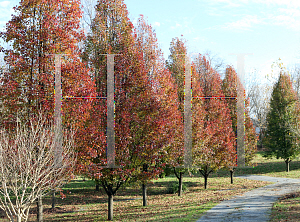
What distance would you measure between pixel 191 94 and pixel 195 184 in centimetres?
878

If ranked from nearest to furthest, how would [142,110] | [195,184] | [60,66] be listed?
[60,66] → [142,110] → [195,184]

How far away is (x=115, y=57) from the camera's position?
13.4m

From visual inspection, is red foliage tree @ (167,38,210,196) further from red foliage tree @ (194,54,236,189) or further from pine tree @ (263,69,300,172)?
pine tree @ (263,69,300,172)

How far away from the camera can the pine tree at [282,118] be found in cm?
2909

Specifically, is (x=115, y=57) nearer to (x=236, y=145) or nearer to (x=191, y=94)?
(x=191, y=94)

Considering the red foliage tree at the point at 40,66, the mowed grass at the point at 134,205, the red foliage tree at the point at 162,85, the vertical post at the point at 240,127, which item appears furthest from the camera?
the vertical post at the point at 240,127

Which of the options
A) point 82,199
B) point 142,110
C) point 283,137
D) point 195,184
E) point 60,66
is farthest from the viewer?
point 283,137

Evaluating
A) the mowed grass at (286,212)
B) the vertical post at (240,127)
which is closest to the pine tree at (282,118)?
the vertical post at (240,127)

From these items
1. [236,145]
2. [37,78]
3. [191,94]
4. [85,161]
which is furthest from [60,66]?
[236,145]

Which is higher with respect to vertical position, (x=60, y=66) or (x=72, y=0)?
(x=72, y=0)

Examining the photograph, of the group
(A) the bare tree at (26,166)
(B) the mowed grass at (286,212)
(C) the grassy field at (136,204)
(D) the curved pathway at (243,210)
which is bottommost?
(C) the grassy field at (136,204)

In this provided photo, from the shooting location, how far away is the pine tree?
29087mm

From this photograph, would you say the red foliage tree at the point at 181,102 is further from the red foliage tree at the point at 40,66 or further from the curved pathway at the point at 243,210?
the red foliage tree at the point at 40,66

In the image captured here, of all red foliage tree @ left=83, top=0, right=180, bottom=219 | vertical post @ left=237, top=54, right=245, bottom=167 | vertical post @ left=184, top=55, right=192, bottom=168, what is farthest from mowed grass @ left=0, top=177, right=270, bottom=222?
vertical post @ left=237, top=54, right=245, bottom=167
